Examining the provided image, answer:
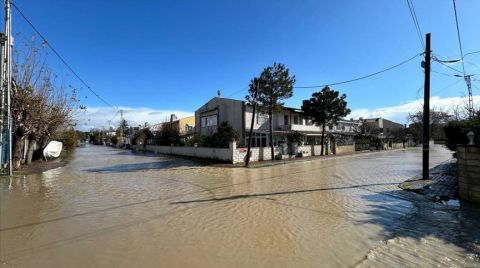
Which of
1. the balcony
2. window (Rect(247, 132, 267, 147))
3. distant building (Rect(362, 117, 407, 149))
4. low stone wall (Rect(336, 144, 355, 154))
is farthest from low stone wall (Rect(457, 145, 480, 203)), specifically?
distant building (Rect(362, 117, 407, 149))

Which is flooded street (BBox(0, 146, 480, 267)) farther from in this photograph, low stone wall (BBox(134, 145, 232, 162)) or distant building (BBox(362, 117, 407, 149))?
distant building (BBox(362, 117, 407, 149))

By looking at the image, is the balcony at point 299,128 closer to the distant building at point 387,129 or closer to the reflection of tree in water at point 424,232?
the distant building at point 387,129

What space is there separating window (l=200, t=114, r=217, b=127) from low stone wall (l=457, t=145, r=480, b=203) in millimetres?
30743

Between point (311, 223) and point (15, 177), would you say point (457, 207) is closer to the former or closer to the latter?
point (311, 223)

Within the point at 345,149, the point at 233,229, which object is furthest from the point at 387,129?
the point at 233,229

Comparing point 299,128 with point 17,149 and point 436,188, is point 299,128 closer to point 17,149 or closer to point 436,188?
point 436,188

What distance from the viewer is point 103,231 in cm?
675

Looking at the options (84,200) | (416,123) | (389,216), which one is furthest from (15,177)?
(416,123)

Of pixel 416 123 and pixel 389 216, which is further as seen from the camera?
pixel 416 123

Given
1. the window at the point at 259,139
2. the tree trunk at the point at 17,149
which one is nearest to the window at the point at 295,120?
the window at the point at 259,139

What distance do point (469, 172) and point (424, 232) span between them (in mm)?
4274

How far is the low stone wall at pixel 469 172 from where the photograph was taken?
9406 mm

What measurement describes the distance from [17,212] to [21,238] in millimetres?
2800

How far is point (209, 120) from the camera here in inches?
1606
